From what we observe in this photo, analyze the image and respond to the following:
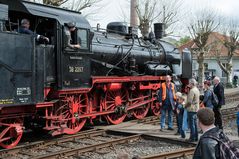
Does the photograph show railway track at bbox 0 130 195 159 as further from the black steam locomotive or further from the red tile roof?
the red tile roof

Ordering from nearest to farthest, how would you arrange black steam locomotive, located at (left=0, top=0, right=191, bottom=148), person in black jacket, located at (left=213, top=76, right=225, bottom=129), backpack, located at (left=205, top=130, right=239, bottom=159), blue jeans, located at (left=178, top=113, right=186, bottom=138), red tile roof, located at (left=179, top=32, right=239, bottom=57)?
1. backpack, located at (left=205, top=130, right=239, bottom=159)
2. black steam locomotive, located at (left=0, top=0, right=191, bottom=148)
3. blue jeans, located at (left=178, top=113, right=186, bottom=138)
4. person in black jacket, located at (left=213, top=76, right=225, bottom=129)
5. red tile roof, located at (left=179, top=32, right=239, bottom=57)

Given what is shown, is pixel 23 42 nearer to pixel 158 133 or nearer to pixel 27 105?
pixel 27 105

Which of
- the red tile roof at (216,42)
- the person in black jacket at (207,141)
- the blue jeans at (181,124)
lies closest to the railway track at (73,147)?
the blue jeans at (181,124)

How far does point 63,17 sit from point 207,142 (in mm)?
7036

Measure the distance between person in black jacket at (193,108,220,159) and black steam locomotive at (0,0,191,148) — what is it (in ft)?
17.6

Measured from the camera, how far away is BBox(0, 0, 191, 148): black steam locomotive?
8125 millimetres

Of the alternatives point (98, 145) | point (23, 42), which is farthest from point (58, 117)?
point (23, 42)

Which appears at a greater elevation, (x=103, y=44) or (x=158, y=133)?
(x=103, y=44)

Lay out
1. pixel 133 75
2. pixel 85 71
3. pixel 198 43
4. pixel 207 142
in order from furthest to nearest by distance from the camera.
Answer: pixel 198 43 < pixel 133 75 < pixel 85 71 < pixel 207 142

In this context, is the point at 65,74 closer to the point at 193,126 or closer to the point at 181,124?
the point at 181,124

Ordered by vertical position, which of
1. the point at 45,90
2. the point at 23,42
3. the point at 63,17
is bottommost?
the point at 45,90

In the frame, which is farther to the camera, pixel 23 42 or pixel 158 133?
pixel 158 133

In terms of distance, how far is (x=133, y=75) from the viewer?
12.8 metres

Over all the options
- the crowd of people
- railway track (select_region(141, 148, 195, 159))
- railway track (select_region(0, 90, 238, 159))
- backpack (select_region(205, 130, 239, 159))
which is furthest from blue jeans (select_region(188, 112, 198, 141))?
backpack (select_region(205, 130, 239, 159))
